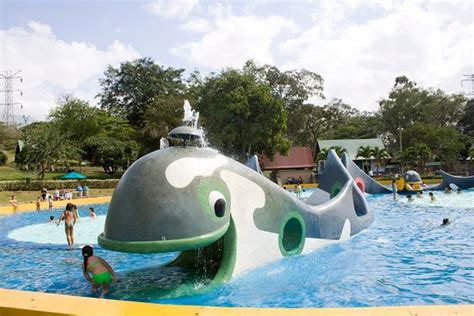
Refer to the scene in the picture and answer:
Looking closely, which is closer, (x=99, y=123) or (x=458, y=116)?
(x=99, y=123)

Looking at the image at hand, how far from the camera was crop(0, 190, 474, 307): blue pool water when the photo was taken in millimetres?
7656

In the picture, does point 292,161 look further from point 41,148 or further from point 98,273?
point 98,273

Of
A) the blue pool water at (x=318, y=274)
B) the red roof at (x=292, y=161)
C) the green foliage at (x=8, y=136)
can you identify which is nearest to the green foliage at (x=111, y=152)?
the red roof at (x=292, y=161)

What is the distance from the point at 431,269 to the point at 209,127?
132 feet

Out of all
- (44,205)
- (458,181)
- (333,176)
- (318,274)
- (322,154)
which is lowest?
(318,274)

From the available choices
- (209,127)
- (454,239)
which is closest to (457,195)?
(454,239)

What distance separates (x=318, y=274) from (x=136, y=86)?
64134 mm

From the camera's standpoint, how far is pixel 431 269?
32.6 feet

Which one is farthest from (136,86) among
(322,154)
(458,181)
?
(458,181)

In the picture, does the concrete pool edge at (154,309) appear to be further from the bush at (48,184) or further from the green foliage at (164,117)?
the green foliage at (164,117)

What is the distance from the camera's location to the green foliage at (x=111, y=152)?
5122 centimetres

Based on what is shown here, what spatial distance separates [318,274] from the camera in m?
9.31

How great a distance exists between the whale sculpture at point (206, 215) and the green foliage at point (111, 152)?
42833 mm

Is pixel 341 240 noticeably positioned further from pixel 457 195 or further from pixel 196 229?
pixel 457 195
